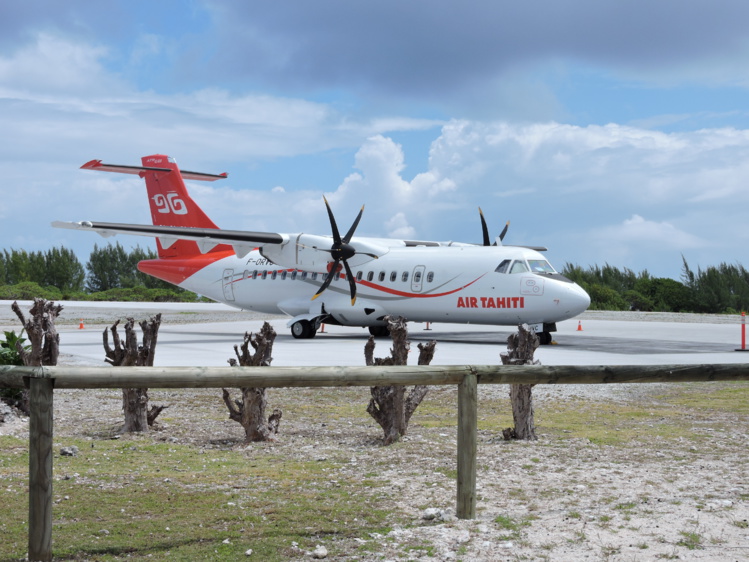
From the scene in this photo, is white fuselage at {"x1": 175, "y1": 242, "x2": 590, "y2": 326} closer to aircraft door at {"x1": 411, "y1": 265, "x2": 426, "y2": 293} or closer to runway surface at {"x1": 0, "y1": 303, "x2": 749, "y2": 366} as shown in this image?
aircraft door at {"x1": 411, "y1": 265, "x2": 426, "y2": 293}

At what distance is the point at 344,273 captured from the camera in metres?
24.7

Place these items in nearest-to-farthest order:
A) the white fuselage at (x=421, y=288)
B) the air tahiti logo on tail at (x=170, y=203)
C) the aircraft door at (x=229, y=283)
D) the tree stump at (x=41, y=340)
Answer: the tree stump at (x=41, y=340) < the white fuselage at (x=421, y=288) < the aircraft door at (x=229, y=283) < the air tahiti logo on tail at (x=170, y=203)

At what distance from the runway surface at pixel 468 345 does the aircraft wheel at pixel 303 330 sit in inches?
10.1

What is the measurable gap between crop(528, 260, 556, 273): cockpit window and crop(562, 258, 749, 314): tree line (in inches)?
1011

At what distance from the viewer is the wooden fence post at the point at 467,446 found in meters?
5.64

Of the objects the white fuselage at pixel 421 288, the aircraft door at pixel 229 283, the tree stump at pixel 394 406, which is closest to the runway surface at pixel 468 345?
the white fuselage at pixel 421 288

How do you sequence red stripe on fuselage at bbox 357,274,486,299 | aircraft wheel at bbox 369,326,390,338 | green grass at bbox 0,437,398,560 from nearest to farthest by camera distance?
1. green grass at bbox 0,437,398,560
2. red stripe on fuselage at bbox 357,274,486,299
3. aircraft wheel at bbox 369,326,390,338

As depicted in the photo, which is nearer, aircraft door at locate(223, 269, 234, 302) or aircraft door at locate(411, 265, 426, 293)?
A: aircraft door at locate(411, 265, 426, 293)

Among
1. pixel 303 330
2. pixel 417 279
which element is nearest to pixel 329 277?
pixel 303 330

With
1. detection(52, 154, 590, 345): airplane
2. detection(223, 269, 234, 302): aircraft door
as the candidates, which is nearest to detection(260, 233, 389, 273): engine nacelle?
detection(52, 154, 590, 345): airplane

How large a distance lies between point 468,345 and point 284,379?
16651 millimetres

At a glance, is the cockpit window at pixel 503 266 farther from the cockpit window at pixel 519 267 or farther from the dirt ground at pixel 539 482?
the dirt ground at pixel 539 482

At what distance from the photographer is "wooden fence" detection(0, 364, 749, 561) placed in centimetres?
486

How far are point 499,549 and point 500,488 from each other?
154 cm
